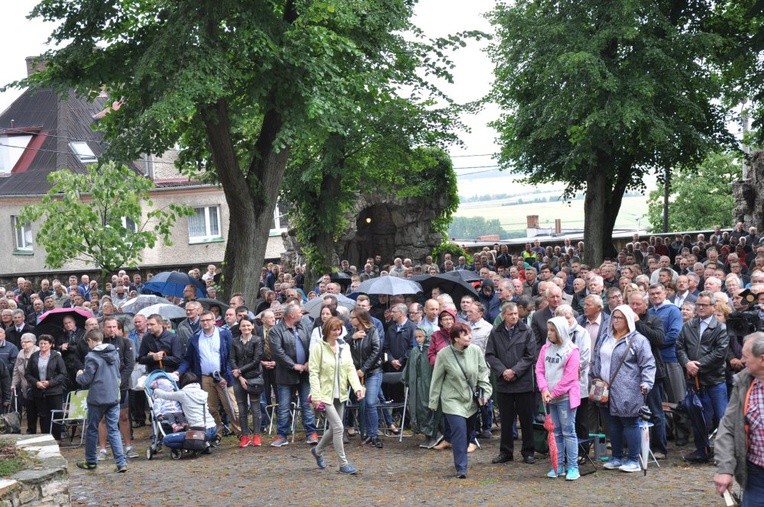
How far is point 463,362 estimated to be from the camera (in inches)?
484

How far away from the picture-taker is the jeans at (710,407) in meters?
12.1

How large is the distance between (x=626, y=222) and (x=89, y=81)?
396 ft

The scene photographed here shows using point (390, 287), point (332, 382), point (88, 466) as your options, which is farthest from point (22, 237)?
point (332, 382)

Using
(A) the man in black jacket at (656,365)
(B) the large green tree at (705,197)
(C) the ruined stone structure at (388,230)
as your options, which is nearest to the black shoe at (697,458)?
(A) the man in black jacket at (656,365)

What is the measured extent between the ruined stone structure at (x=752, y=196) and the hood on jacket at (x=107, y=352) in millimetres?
26112

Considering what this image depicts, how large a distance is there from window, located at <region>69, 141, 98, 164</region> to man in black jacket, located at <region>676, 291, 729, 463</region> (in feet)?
143

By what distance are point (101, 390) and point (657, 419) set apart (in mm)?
6540

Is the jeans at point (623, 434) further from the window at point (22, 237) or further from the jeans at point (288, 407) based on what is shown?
the window at point (22, 237)

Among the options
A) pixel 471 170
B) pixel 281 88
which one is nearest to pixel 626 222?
pixel 471 170

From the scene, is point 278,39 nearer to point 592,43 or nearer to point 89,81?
point 89,81

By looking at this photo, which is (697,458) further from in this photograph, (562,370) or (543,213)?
(543,213)

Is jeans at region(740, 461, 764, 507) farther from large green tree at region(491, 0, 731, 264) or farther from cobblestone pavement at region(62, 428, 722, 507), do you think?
large green tree at region(491, 0, 731, 264)

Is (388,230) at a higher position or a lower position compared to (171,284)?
higher

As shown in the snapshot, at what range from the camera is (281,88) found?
21.3 m
